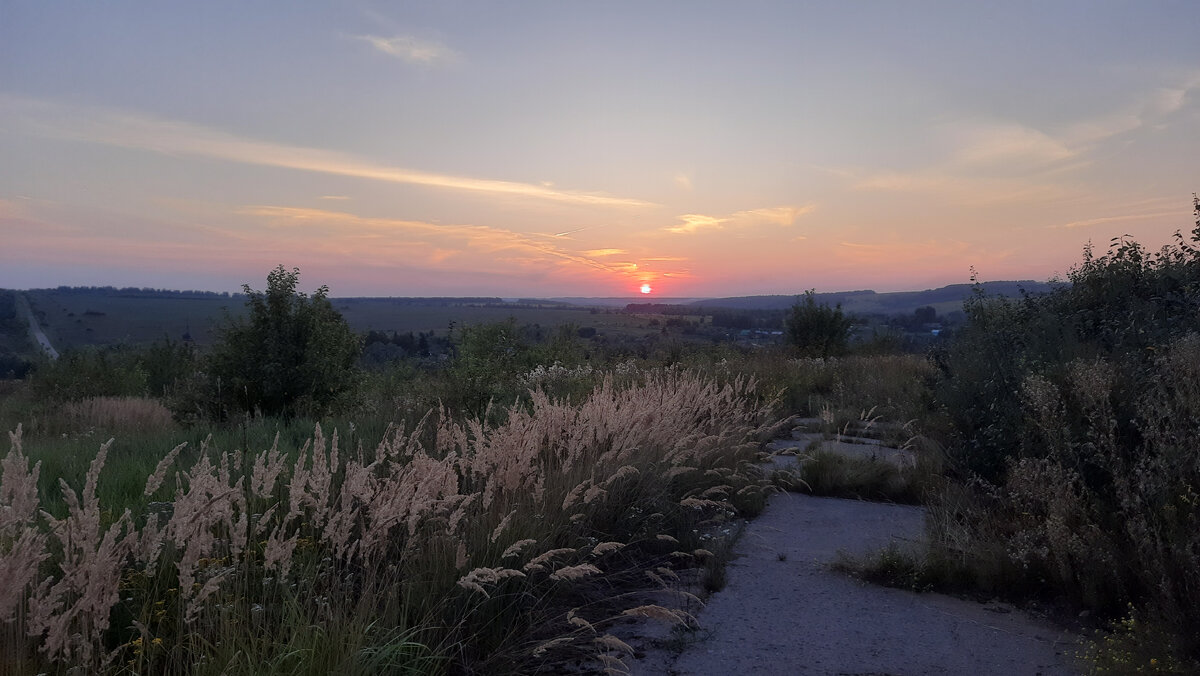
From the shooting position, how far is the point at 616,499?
5.44 metres

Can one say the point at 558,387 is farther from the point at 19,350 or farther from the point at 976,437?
the point at 19,350

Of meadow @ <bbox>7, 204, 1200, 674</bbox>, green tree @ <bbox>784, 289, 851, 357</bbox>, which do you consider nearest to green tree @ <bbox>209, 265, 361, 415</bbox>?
meadow @ <bbox>7, 204, 1200, 674</bbox>

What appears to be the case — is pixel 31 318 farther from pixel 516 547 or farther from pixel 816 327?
pixel 516 547

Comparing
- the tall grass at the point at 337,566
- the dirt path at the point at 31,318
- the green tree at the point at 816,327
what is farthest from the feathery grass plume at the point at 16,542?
the dirt path at the point at 31,318

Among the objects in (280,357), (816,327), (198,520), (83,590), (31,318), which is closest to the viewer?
(83,590)

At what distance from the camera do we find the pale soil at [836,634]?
3729 millimetres

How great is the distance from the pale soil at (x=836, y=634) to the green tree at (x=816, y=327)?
23573 millimetres

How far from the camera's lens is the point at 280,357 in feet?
41.0

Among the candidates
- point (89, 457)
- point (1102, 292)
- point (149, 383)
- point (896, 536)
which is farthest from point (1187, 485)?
point (149, 383)

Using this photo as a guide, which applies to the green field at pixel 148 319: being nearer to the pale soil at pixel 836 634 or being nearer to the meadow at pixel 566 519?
the meadow at pixel 566 519

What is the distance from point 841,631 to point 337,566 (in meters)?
2.81

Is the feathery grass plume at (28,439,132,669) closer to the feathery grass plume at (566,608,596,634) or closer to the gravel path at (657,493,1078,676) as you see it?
the feathery grass plume at (566,608,596,634)

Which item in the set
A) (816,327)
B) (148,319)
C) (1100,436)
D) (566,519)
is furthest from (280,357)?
(148,319)

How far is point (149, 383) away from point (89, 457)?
66.0 feet
